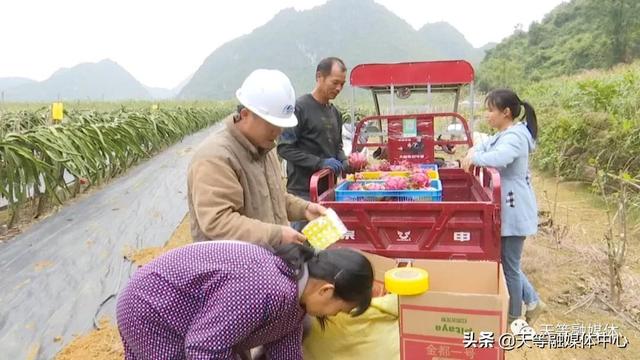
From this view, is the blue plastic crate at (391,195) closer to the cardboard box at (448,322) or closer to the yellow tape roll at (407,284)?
the cardboard box at (448,322)

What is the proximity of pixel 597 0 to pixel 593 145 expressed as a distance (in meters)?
30.8

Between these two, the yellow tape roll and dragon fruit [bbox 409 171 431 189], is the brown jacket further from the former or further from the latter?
dragon fruit [bbox 409 171 431 189]

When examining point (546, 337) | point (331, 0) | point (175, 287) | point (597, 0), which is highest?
point (331, 0)

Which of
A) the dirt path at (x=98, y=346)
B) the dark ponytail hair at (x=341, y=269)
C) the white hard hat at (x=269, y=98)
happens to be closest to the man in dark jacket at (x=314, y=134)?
the dirt path at (x=98, y=346)

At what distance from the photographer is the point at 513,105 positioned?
2.69 m

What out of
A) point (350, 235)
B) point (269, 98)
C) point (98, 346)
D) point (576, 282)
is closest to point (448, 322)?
point (269, 98)

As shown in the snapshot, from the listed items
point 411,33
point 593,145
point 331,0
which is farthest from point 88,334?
point 331,0

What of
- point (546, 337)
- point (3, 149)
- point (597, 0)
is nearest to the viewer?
point (546, 337)

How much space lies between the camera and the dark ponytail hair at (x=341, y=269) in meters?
1.34

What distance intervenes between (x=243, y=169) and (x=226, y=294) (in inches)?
22.7

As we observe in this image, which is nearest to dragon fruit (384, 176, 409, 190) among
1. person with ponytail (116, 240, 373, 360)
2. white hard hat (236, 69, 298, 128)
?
white hard hat (236, 69, 298, 128)

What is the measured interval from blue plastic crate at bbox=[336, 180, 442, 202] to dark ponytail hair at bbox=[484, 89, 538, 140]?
54 cm

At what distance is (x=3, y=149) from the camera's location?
12.8 feet

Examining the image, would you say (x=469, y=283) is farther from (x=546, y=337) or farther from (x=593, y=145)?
(x=593, y=145)
